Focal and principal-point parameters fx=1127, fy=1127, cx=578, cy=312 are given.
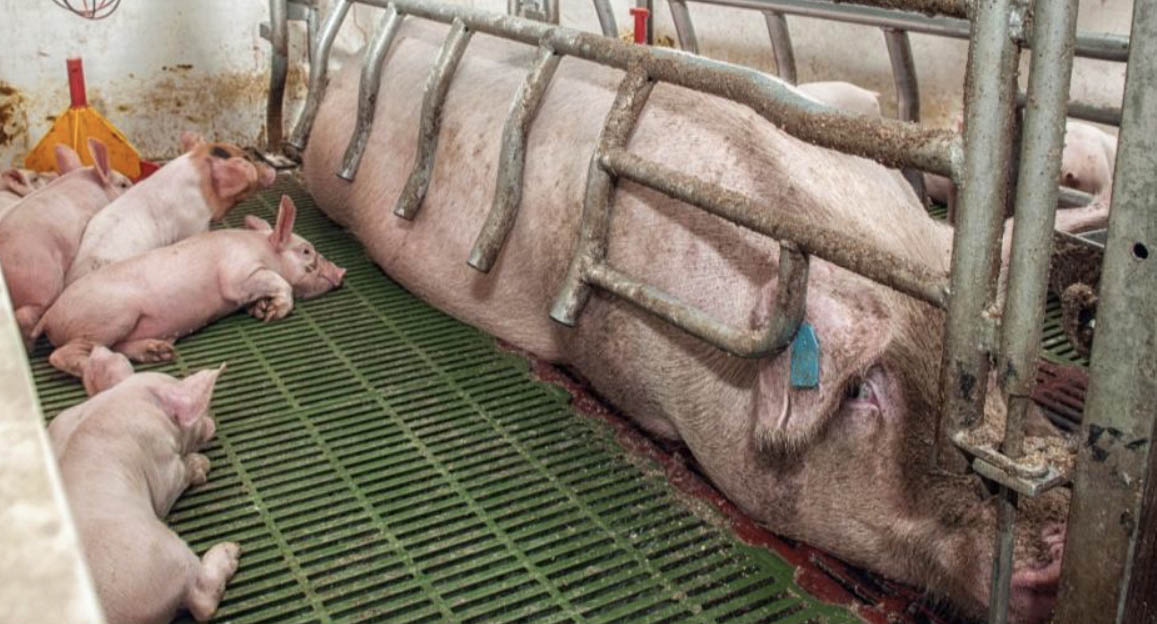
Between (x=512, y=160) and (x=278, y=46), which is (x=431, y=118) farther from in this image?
(x=278, y=46)

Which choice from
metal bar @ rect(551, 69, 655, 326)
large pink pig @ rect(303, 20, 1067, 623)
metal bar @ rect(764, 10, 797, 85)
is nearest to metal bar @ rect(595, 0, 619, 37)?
metal bar @ rect(764, 10, 797, 85)

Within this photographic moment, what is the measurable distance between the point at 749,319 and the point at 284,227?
1883 mm

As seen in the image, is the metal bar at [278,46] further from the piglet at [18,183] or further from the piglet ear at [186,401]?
Answer: the piglet ear at [186,401]

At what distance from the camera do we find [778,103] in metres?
2.10

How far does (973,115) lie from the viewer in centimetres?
166

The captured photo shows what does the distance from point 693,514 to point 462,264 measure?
4.08 ft

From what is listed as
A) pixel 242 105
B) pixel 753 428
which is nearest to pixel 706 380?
pixel 753 428

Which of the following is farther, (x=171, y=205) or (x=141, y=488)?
(x=171, y=205)

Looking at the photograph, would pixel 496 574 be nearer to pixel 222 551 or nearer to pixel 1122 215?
pixel 222 551

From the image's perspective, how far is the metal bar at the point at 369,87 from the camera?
3.88 m

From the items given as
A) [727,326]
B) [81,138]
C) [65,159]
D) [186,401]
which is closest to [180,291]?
[186,401]

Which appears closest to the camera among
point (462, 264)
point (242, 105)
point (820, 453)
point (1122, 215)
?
point (1122, 215)

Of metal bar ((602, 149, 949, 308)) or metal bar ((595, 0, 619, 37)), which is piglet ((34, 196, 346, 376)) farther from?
metal bar ((595, 0, 619, 37))

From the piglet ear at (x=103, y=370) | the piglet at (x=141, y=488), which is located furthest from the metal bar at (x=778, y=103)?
the piglet ear at (x=103, y=370)
